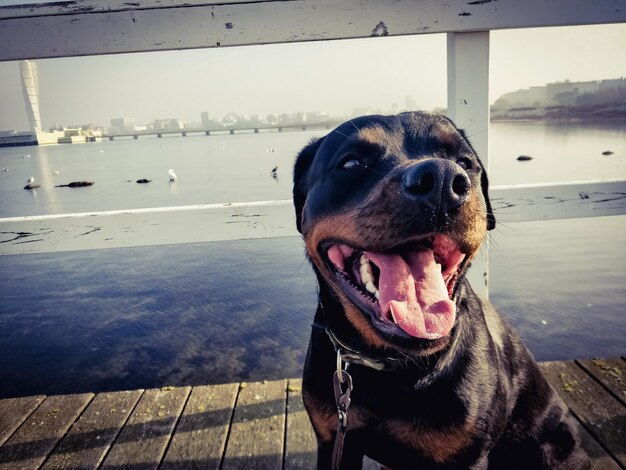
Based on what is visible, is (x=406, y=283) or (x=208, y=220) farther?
(x=208, y=220)

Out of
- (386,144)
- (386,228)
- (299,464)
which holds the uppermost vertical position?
(386,144)

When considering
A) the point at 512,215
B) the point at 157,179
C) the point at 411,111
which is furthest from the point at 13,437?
the point at 157,179

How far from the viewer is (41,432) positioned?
2.23 m

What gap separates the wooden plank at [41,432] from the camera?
2049mm

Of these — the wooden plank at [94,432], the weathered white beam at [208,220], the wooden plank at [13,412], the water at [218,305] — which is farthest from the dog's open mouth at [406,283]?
the water at [218,305]

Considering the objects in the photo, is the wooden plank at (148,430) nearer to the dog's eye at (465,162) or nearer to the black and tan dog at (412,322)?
the black and tan dog at (412,322)

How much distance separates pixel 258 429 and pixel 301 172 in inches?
51.1

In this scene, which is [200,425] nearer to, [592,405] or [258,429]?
[258,429]

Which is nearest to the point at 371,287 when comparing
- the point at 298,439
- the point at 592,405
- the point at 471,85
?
the point at 298,439

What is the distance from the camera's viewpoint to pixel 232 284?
5441 millimetres

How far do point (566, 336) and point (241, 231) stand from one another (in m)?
3.23

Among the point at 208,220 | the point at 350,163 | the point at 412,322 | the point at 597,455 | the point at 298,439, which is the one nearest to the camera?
the point at 412,322

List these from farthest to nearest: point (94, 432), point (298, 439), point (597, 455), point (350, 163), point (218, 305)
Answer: point (218, 305)
point (94, 432)
point (298, 439)
point (597, 455)
point (350, 163)

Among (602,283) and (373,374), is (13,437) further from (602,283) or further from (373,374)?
(602,283)
